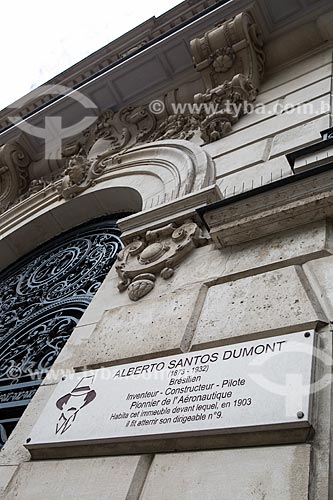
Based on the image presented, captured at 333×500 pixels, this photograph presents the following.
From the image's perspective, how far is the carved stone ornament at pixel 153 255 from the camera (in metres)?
2.94

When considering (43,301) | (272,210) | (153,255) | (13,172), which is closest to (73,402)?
(153,255)

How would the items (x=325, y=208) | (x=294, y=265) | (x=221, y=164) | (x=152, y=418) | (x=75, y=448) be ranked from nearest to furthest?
(x=152, y=418) < (x=75, y=448) < (x=294, y=265) < (x=325, y=208) < (x=221, y=164)

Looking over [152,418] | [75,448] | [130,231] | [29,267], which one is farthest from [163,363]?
[29,267]

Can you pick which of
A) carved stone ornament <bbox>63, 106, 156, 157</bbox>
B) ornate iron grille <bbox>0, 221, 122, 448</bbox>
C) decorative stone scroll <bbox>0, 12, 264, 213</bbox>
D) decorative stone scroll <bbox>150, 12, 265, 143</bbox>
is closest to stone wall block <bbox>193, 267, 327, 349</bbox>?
decorative stone scroll <bbox>0, 12, 264, 213</bbox>

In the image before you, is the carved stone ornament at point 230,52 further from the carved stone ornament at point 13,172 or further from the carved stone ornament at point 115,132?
the carved stone ornament at point 13,172

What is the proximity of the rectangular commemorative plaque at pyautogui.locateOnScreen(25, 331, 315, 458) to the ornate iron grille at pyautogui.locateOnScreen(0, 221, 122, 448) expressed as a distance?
4.66 ft

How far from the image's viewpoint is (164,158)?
4.88 m

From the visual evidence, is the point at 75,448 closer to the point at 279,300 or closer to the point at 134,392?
the point at 134,392

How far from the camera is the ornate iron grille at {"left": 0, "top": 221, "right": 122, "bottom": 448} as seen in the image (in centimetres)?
365

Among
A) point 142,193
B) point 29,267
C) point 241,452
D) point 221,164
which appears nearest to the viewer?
point 241,452

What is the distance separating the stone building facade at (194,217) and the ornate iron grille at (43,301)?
97 mm

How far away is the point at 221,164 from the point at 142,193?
878mm

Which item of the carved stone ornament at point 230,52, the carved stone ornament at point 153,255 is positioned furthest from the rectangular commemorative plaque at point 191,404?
the carved stone ornament at point 230,52

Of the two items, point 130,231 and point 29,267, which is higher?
point 130,231
